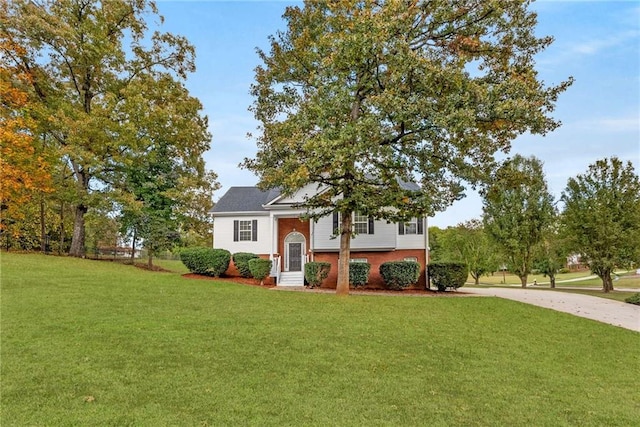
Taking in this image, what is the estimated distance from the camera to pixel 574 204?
22656 mm

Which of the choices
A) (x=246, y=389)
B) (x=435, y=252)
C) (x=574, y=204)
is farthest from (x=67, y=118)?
(x=435, y=252)

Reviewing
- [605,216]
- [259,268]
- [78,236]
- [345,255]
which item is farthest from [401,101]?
[78,236]

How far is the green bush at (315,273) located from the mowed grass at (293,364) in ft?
21.1

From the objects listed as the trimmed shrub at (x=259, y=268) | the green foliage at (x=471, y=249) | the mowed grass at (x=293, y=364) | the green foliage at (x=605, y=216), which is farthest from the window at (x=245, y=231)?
the green foliage at (x=471, y=249)

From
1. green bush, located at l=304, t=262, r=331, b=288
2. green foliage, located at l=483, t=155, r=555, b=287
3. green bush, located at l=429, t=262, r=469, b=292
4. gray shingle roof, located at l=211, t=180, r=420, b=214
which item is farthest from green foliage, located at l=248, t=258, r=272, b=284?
green foliage, located at l=483, t=155, r=555, b=287

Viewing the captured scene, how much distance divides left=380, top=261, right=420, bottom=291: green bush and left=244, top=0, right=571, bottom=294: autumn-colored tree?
4.48m

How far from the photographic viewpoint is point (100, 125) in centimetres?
2034

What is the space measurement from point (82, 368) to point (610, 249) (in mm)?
24851

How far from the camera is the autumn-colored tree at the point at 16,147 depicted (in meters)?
17.3

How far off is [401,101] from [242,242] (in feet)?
43.0

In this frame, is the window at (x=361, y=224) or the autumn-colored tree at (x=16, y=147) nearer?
the autumn-colored tree at (x=16, y=147)

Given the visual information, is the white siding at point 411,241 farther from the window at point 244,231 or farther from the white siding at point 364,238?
the window at point 244,231

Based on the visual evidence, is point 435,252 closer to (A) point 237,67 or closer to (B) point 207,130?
(B) point 207,130

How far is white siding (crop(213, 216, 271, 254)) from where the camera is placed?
22.0 metres
